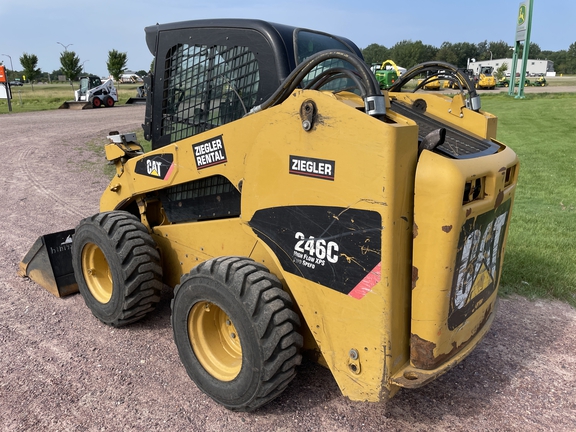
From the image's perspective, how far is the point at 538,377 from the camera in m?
3.24

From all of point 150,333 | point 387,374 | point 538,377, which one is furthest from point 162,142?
point 538,377

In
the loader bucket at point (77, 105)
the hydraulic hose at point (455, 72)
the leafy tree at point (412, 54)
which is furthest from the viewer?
the leafy tree at point (412, 54)

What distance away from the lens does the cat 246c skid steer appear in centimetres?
220

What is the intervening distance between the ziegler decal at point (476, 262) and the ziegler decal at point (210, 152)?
1437mm

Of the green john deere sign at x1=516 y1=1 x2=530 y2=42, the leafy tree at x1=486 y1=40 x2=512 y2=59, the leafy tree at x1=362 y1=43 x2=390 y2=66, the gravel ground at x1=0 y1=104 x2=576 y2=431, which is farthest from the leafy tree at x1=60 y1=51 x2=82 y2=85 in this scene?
the leafy tree at x1=486 y1=40 x2=512 y2=59

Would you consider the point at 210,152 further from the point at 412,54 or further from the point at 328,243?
the point at 412,54

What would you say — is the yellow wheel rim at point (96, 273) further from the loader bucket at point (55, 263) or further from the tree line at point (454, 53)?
the tree line at point (454, 53)

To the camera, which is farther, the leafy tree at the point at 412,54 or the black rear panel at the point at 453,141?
the leafy tree at the point at 412,54

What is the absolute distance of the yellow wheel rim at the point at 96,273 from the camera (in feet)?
12.8

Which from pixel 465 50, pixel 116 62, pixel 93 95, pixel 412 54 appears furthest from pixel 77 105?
pixel 465 50

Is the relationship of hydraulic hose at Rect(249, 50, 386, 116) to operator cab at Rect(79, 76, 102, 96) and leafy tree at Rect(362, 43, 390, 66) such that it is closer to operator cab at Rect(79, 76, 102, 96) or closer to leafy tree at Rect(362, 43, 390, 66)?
operator cab at Rect(79, 76, 102, 96)

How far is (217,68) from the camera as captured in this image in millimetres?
3238

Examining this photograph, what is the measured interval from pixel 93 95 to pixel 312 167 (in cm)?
2824

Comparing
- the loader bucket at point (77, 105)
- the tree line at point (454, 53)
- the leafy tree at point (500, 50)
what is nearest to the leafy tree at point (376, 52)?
the tree line at point (454, 53)
